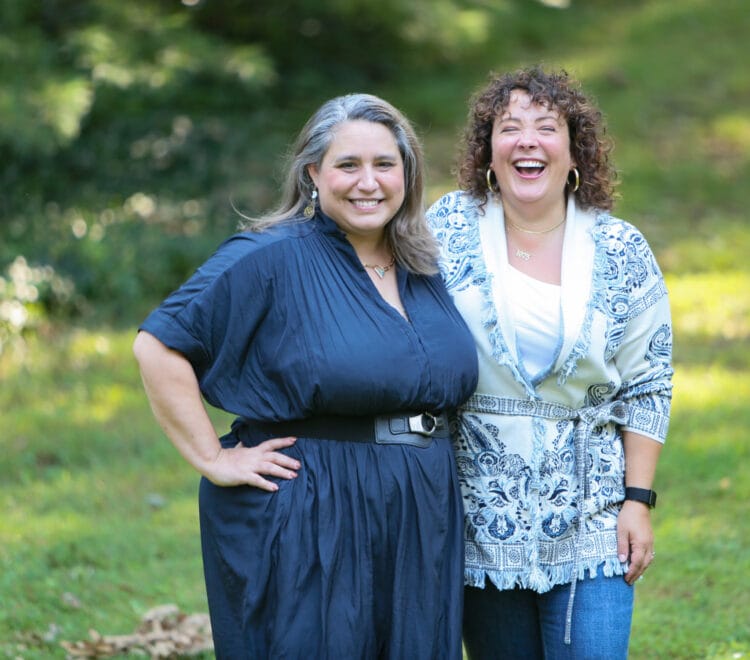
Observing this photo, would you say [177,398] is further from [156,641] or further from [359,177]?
[156,641]

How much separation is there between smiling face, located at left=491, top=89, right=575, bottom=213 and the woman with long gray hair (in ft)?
1.13

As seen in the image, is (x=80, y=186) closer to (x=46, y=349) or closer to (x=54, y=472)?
(x=46, y=349)

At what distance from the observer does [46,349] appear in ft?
24.8

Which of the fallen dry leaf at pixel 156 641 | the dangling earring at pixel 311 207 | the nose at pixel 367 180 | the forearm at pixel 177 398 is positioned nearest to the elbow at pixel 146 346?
the forearm at pixel 177 398

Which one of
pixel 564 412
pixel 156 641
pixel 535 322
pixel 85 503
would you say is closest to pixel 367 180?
pixel 535 322

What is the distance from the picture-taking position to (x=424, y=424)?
10.3 feet

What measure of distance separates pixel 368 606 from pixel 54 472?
342cm

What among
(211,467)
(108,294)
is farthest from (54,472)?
(211,467)

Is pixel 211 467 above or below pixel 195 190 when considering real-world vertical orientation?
below

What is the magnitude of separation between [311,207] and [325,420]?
0.60m

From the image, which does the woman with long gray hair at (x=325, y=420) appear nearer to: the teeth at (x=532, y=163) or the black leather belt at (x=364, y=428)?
the black leather belt at (x=364, y=428)

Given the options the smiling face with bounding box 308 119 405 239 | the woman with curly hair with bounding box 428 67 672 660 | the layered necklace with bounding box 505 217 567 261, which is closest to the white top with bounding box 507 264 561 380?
the woman with curly hair with bounding box 428 67 672 660

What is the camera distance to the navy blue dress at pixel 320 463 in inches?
119

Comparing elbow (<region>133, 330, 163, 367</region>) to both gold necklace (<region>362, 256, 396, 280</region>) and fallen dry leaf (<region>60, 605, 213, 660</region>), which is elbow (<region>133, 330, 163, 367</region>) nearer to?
gold necklace (<region>362, 256, 396, 280</region>)
